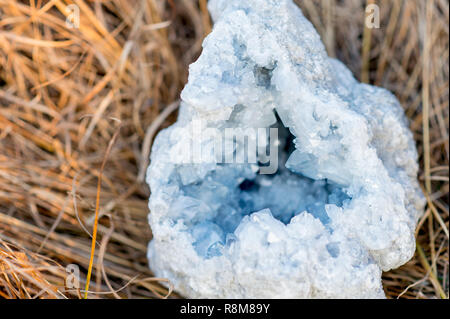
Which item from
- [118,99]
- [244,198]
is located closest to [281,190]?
[244,198]

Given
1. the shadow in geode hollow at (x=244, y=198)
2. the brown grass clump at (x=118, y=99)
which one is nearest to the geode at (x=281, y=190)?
the shadow in geode hollow at (x=244, y=198)

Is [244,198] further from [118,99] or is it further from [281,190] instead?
[118,99]

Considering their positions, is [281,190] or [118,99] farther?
[118,99]

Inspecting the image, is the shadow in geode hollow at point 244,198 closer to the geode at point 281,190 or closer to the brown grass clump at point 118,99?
the geode at point 281,190

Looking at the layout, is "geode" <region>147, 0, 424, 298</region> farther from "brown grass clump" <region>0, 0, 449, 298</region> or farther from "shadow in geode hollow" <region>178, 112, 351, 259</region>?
"brown grass clump" <region>0, 0, 449, 298</region>

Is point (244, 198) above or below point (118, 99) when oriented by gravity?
below
